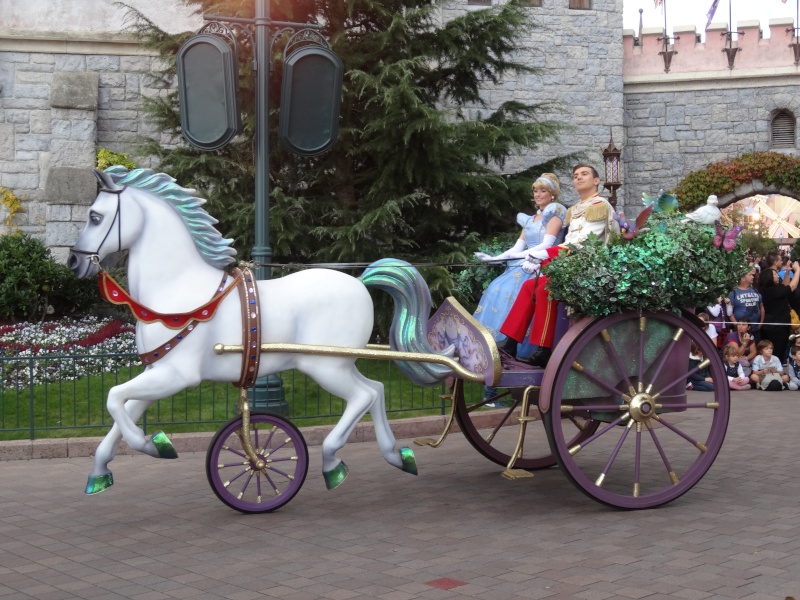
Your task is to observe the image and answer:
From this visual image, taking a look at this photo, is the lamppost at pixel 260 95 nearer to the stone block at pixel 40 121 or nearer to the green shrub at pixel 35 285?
the green shrub at pixel 35 285

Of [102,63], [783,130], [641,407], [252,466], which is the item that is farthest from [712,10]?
[252,466]

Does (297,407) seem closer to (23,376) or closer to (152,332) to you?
(23,376)

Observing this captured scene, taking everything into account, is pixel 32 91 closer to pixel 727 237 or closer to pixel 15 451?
pixel 15 451

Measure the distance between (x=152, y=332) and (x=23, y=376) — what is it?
4967 millimetres

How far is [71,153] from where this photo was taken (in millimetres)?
17250

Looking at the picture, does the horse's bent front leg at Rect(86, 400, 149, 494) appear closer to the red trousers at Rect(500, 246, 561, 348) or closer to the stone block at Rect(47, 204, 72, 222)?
the red trousers at Rect(500, 246, 561, 348)

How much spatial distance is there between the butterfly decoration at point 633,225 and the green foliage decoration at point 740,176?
17419mm

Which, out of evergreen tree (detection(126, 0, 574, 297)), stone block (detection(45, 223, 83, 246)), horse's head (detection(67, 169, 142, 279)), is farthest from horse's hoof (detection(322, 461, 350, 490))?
stone block (detection(45, 223, 83, 246))

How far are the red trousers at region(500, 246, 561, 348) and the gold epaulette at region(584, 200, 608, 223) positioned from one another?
1.04ft

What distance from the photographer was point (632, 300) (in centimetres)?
621

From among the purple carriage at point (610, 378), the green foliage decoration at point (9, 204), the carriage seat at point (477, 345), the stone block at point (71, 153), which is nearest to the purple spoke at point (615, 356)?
the purple carriage at point (610, 378)

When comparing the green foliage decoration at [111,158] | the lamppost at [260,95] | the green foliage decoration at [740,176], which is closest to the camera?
the lamppost at [260,95]

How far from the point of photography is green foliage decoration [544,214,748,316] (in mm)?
6109

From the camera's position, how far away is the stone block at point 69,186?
1669 cm
